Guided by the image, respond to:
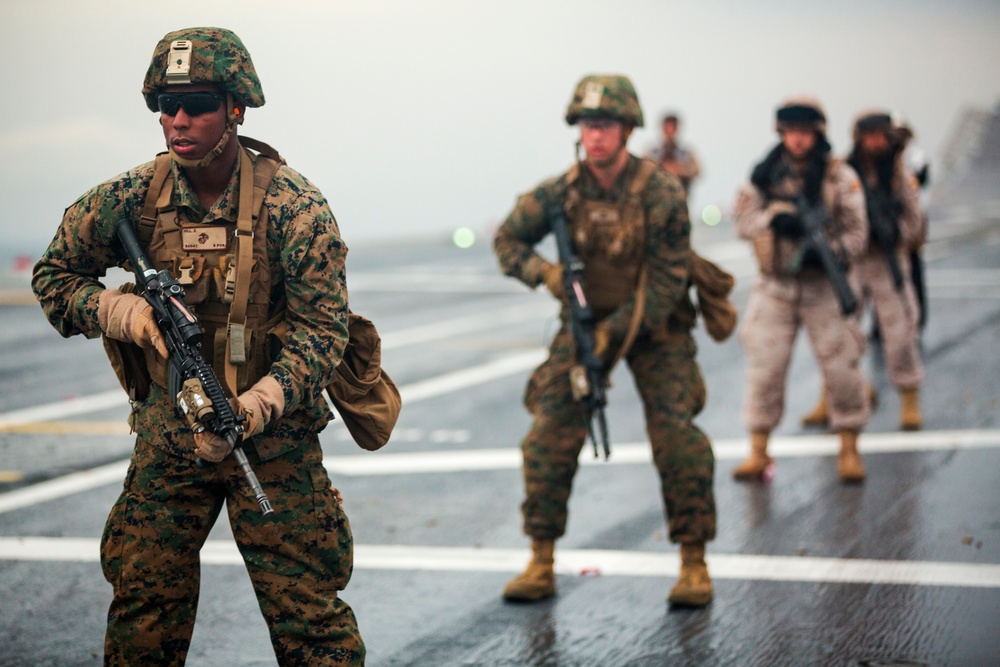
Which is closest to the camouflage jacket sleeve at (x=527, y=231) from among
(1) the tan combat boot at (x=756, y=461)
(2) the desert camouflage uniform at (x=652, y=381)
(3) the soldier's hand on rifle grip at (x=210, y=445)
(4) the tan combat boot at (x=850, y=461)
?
(2) the desert camouflage uniform at (x=652, y=381)

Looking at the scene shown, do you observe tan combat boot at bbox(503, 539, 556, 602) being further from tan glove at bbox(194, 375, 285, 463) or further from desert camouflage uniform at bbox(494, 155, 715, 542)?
tan glove at bbox(194, 375, 285, 463)

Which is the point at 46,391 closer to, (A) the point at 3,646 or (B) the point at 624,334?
(A) the point at 3,646

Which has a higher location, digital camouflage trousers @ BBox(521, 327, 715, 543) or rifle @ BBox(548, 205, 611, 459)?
rifle @ BBox(548, 205, 611, 459)

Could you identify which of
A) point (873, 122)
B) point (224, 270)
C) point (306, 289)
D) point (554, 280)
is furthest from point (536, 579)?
point (873, 122)

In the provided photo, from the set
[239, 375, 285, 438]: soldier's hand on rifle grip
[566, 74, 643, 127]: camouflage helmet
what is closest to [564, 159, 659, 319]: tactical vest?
[566, 74, 643, 127]: camouflage helmet

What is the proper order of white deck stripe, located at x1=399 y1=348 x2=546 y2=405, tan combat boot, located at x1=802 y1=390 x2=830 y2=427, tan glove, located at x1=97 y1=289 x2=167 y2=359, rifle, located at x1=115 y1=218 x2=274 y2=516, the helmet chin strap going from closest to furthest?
1. rifle, located at x1=115 y1=218 x2=274 y2=516
2. tan glove, located at x1=97 y1=289 x2=167 y2=359
3. the helmet chin strap
4. tan combat boot, located at x1=802 y1=390 x2=830 y2=427
5. white deck stripe, located at x1=399 y1=348 x2=546 y2=405

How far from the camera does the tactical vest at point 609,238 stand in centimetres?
593

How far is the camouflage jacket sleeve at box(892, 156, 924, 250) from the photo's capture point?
9.18m

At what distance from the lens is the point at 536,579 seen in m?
5.99

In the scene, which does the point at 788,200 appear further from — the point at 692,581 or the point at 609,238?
the point at 692,581

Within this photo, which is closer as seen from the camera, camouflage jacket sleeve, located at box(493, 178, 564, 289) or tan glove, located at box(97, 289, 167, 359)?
tan glove, located at box(97, 289, 167, 359)

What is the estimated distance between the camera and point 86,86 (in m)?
7.97

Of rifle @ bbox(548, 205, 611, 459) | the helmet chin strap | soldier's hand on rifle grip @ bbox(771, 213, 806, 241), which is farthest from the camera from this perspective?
soldier's hand on rifle grip @ bbox(771, 213, 806, 241)

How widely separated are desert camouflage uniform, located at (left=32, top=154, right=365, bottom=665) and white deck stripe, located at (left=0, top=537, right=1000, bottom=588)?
2.29m
